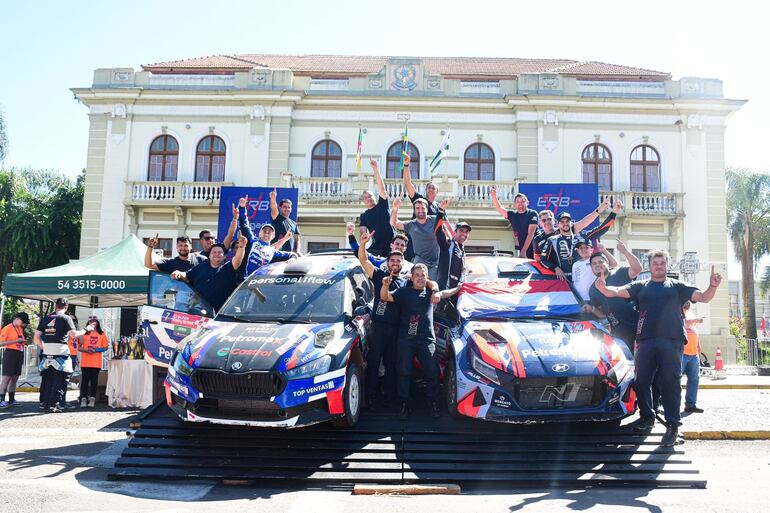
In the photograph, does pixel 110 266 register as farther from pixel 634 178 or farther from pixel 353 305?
pixel 634 178

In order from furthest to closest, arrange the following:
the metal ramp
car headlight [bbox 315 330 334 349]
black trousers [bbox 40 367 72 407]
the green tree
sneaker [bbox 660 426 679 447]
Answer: the green tree, black trousers [bbox 40 367 72 407], sneaker [bbox 660 426 679 447], car headlight [bbox 315 330 334 349], the metal ramp

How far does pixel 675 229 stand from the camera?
958 inches

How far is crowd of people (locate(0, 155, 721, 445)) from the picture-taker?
657cm

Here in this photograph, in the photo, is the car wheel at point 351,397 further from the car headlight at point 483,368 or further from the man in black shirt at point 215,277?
the man in black shirt at point 215,277

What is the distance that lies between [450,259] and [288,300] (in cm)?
240

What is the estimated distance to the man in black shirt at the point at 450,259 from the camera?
818 cm

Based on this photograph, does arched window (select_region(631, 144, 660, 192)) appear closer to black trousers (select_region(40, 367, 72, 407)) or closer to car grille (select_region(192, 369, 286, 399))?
black trousers (select_region(40, 367, 72, 407))

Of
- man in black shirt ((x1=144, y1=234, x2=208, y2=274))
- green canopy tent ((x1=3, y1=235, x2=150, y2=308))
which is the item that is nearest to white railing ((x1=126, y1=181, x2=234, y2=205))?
green canopy tent ((x1=3, y1=235, x2=150, y2=308))

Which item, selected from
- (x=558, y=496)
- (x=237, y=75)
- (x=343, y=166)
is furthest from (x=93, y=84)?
(x=558, y=496)

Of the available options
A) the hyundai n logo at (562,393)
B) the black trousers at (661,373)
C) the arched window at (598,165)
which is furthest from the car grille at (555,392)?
the arched window at (598,165)

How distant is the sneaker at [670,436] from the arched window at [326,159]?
20.4 metres

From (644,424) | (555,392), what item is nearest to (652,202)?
(644,424)

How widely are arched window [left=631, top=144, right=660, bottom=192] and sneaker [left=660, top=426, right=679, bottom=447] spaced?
67.7 feet

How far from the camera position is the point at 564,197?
49.4 ft
